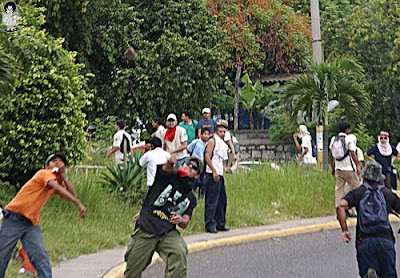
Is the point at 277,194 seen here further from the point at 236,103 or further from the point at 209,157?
the point at 236,103

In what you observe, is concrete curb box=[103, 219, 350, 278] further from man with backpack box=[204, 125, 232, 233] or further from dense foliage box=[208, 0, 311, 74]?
dense foliage box=[208, 0, 311, 74]

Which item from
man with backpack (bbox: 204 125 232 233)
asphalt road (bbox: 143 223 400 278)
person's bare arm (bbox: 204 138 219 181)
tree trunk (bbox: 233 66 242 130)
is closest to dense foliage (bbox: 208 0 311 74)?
tree trunk (bbox: 233 66 242 130)

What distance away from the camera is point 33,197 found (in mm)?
8516

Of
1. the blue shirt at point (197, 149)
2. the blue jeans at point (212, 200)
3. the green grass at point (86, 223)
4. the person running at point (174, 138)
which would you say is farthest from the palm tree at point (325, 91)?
the green grass at point (86, 223)

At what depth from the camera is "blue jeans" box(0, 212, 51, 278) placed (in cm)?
851

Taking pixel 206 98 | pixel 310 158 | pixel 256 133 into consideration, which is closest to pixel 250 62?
pixel 256 133

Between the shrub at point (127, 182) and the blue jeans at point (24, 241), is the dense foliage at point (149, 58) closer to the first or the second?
the shrub at point (127, 182)

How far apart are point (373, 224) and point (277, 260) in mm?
4131

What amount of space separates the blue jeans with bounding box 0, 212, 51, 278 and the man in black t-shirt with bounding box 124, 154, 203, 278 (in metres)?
0.87

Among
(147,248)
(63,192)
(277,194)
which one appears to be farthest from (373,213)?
(277,194)

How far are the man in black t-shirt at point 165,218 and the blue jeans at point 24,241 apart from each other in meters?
0.87

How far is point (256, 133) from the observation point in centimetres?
3388

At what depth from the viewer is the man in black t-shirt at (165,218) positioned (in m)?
8.32

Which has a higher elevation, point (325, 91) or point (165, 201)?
point (325, 91)
